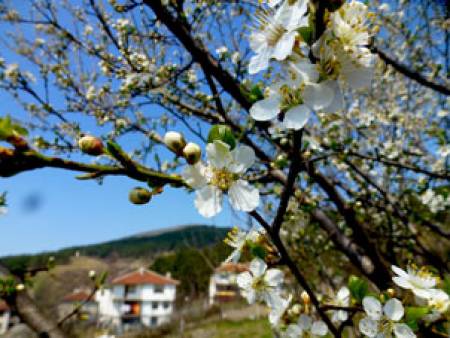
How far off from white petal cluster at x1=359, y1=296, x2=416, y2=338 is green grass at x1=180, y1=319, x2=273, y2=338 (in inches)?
649

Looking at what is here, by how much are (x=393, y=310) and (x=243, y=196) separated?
620 millimetres

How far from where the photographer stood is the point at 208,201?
79 centimetres

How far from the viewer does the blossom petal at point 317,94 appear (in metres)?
0.68

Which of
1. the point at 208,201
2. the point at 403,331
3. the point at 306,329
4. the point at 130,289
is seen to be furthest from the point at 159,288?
the point at 208,201

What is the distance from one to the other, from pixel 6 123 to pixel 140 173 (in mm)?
227

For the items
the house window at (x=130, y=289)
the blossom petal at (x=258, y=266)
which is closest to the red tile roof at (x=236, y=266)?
the blossom petal at (x=258, y=266)

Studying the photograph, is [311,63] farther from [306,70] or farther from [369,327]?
[369,327]

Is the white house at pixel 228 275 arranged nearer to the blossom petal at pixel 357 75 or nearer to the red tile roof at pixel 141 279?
the blossom petal at pixel 357 75

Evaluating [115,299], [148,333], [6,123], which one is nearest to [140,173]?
[6,123]

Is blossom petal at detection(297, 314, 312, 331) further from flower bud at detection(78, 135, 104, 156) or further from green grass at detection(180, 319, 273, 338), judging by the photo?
green grass at detection(180, 319, 273, 338)

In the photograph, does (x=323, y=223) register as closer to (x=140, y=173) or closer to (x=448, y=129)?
(x=140, y=173)

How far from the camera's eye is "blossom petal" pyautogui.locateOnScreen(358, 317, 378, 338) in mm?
1019

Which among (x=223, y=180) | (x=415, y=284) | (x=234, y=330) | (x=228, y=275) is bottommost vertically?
(x=415, y=284)

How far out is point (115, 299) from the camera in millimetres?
43594
